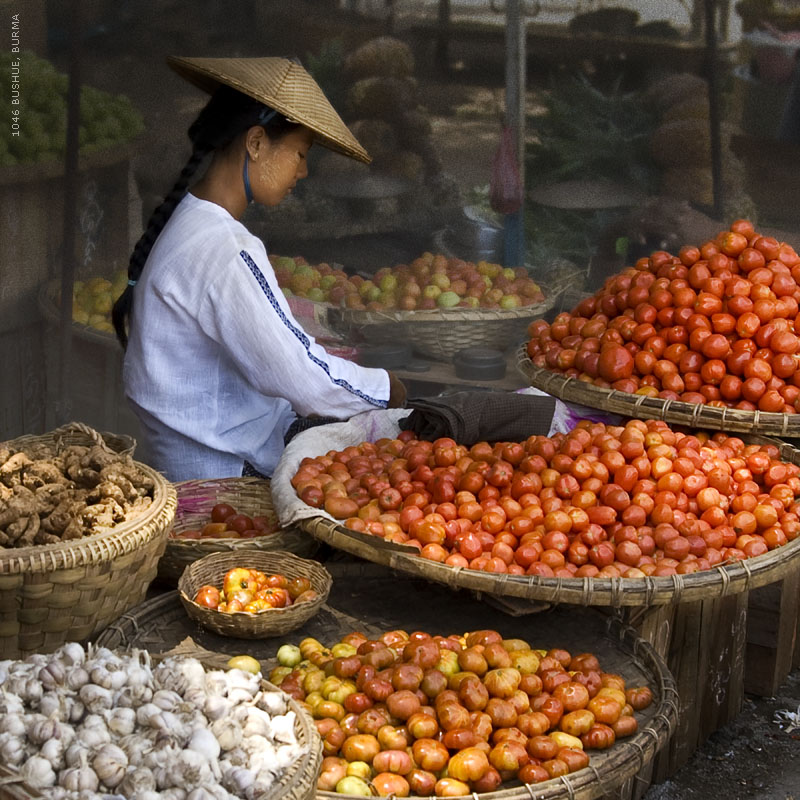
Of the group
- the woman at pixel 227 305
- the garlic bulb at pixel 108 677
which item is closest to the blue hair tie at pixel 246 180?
the woman at pixel 227 305

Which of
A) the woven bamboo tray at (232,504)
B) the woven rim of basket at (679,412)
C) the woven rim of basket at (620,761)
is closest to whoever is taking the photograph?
→ the woven rim of basket at (620,761)

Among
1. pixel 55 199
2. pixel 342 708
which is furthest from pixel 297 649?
pixel 55 199

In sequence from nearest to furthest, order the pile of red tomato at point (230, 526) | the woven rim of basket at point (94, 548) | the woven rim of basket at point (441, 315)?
the woven rim of basket at point (94, 548), the pile of red tomato at point (230, 526), the woven rim of basket at point (441, 315)

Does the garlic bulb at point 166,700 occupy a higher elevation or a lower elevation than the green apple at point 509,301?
lower

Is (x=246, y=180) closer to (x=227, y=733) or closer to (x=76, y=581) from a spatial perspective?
(x=76, y=581)

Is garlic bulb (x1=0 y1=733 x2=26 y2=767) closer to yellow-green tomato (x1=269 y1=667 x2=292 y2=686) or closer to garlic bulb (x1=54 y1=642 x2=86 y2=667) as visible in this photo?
garlic bulb (x1=54 y1=642 x2=86 y2=667)

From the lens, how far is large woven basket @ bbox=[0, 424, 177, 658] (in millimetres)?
2240

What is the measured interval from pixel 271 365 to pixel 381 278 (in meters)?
2.12

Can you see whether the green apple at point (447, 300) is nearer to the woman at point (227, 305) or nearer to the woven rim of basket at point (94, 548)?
the woman at point (227, 305)

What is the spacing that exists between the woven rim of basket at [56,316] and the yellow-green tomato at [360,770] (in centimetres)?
297

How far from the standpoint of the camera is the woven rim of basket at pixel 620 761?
212cm

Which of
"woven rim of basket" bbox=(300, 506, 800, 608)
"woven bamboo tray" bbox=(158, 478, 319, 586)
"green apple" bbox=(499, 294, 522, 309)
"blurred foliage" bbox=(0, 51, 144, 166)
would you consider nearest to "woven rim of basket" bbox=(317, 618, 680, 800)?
"woven rim of basket" bbox=(300, 506, 800, 608)

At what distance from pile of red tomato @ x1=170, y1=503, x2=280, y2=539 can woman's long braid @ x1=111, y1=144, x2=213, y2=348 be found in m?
0.73

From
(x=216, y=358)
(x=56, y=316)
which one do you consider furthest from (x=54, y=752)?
(x=56, y=316)
